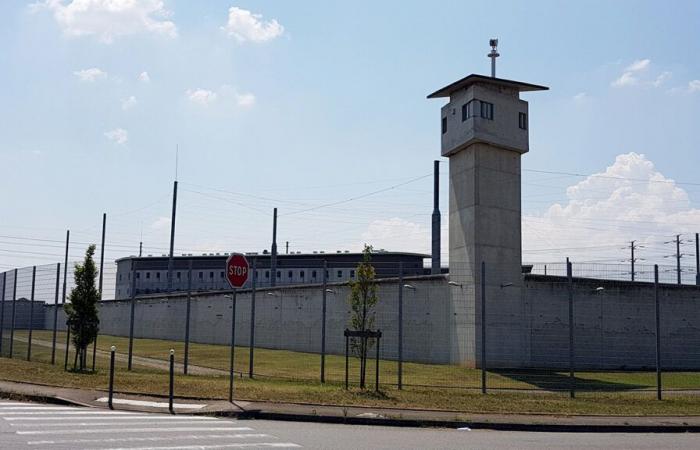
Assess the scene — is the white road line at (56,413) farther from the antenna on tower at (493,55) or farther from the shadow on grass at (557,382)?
the antenna on tower at (493,55)

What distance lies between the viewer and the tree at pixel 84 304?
85.2 feet

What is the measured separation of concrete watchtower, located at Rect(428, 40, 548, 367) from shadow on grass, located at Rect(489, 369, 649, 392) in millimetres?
2411

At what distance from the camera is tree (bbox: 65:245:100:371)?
26.0 metres

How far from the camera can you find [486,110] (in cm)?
3588

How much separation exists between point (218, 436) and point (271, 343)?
3719 cm

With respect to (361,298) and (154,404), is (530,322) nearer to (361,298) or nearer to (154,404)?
(361,298)

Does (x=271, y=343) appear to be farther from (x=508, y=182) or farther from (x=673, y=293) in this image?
(x=673, y=293)

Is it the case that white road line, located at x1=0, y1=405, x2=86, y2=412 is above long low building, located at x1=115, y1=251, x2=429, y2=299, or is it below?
below

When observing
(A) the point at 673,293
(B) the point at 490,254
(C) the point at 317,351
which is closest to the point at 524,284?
(B) the point at 490,254

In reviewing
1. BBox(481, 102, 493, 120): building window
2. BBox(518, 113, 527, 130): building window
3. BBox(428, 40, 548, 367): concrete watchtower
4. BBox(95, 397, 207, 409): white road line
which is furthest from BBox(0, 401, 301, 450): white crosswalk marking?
BBox(518, 113, 527, 130): building window

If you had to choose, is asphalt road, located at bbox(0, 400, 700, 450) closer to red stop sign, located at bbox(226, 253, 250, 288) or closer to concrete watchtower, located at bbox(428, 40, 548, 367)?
red stop sign, located at bbox(226, 253, 250, 288)

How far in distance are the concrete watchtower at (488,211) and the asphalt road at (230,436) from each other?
20498 mm

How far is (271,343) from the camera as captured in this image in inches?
1905

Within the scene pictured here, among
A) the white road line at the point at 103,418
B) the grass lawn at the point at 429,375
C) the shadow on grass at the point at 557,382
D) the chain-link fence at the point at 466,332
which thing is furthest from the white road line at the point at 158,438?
the shadow on grass at the point at 557,382
